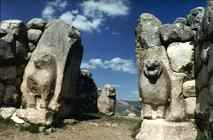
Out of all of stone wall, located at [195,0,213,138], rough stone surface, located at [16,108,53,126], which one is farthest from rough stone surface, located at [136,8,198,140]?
rough stone surface, located at [16,108,53,126]

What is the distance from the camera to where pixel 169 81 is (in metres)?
8.23

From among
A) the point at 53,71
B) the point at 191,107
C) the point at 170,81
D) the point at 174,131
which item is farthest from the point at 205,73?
the point at 53,71

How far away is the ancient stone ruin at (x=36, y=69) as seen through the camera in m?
11.4

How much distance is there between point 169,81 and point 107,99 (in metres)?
11.8

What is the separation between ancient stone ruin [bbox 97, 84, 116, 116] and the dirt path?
21.6 feet

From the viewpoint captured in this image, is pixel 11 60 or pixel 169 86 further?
pixel 11 60

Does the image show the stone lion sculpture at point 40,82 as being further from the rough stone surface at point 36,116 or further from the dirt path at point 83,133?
the dirt path at point 83,133

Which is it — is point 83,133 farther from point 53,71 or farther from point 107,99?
point 107,99

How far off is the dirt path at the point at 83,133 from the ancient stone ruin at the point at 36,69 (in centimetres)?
59

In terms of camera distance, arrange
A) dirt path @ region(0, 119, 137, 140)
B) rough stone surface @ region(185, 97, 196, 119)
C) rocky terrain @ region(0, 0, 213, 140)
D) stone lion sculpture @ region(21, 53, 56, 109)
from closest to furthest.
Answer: rocky terrain @ region(0, 0, 213, 140) → rough stone surface @ region(185, 97, 196, 119) → dirt path @ region(0, 119, 137, 140) → stone lion sculpture @ region(21, 53, 56, 109)

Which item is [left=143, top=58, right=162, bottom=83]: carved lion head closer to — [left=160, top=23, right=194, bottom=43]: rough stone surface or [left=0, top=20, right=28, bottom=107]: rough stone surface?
[left=160, top=23, right=194, bottom=43]: rough stone surface

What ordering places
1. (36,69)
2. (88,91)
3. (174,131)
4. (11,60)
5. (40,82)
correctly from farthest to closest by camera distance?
1. (88,91)
2. (11,60)
3. (36,69)
4. (40,82)
5. (174,131)

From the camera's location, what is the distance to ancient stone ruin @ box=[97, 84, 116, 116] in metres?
19.5

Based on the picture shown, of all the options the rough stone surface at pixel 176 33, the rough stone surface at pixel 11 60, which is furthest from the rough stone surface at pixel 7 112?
the rough stone surface at pixel 176 33
